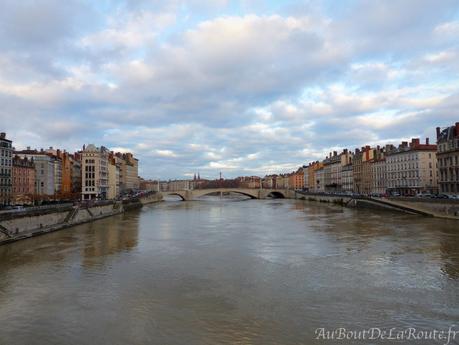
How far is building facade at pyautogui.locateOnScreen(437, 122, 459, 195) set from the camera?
57344 millimetres

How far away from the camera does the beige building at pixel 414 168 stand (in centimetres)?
7375

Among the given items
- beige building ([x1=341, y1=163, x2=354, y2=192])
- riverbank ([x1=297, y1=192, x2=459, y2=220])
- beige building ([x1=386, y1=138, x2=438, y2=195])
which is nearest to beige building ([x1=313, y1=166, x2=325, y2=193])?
beige building ([x1=341, y1=163, x2=354, y2=192])

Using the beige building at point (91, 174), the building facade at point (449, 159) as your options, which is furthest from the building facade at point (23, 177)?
the building facade at point (449, 159)

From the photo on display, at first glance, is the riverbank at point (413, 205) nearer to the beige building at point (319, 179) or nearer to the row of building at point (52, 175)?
the row of building at point (52, 175)

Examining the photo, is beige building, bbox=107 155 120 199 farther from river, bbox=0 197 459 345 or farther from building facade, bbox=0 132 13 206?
river, bbox=0 197 459 345

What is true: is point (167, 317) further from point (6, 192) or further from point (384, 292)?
point (6, 192)

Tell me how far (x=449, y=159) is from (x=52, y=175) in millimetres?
70628

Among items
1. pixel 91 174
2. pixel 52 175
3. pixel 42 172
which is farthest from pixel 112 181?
pixel 42 172

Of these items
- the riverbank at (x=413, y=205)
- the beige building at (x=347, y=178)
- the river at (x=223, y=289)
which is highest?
the beige building at (x=347, y=178)

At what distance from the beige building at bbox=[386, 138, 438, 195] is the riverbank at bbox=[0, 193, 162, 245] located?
5299 cm

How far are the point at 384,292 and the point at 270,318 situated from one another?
569 cm

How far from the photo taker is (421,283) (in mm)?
17891

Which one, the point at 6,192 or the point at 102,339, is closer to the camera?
the point at 102,339

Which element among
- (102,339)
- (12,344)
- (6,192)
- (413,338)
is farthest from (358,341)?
(6,192)
